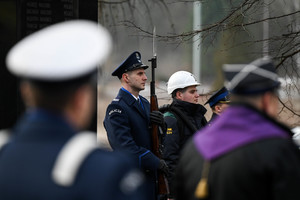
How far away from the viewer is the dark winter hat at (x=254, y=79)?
103 inches

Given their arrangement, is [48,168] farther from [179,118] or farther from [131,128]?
[179,118]

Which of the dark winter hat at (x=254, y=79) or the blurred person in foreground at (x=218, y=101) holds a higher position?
the dark winter hat at (x=254, y=79)

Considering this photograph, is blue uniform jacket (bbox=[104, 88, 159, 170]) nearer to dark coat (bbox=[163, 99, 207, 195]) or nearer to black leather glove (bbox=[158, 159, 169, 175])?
black leather glove (bbox=[158, 159, 169, 175])

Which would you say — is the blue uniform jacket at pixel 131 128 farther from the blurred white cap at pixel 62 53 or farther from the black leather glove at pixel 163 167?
the blurred white cap at pixel 62 53

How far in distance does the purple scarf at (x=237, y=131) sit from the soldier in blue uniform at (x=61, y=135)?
0.79 meters

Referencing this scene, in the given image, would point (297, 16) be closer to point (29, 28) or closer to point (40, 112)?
point (29, 28)

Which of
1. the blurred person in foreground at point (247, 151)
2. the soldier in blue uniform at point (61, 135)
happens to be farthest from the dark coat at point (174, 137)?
the soldier in blue uniform at point (61, 135)

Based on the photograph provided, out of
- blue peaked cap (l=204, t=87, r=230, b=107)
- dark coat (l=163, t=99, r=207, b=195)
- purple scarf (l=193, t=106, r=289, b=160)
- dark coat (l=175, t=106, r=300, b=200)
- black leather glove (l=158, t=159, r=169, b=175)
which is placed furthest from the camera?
blue peaked cap (l=204, t=87, r=230, b=107)

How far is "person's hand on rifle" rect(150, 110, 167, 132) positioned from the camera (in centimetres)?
571

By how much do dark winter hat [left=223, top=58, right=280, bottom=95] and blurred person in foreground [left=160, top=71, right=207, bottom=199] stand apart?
122 inches

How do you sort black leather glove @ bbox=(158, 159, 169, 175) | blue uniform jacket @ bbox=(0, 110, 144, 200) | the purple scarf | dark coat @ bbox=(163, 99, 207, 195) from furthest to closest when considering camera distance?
dark coat @ bbox=(163, 99, 207, 195), black leather glove @ bbox=(158, 159, 169, 175), the purple scarf, blue uniform jacket @ bbox=(0, 110, 144, 200)

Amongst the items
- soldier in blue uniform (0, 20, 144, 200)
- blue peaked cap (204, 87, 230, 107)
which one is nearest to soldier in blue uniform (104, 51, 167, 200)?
blue peaked cap (204, 87, 230, 107)

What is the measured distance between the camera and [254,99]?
2.60 metres

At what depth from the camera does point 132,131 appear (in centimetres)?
567
